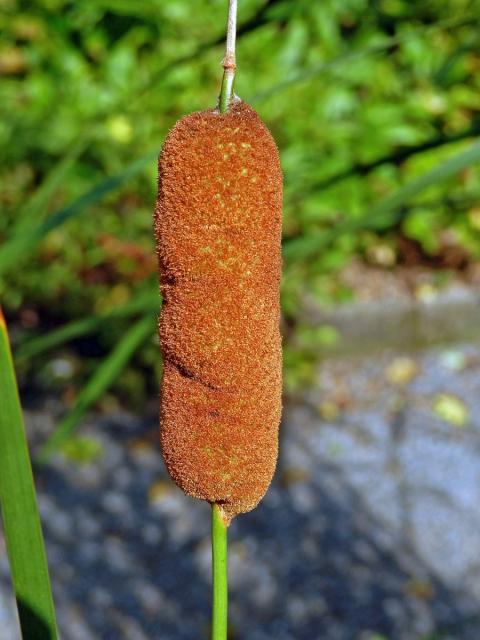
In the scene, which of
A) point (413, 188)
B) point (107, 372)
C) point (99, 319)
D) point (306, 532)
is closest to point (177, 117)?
point (306, 532)

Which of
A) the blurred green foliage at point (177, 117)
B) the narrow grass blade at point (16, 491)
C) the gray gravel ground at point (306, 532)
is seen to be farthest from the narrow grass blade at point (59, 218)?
the blurred green foliage at point (177, 117)

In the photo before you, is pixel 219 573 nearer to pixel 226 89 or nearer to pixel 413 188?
pixel 226 89

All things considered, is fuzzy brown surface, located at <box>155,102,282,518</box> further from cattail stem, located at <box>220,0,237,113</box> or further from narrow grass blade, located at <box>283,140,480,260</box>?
narrow grass blade, located at <box>283,140,480,260</box>

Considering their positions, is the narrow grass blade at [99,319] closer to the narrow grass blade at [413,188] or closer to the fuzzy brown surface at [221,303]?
the narrow grass blade at [413,188]

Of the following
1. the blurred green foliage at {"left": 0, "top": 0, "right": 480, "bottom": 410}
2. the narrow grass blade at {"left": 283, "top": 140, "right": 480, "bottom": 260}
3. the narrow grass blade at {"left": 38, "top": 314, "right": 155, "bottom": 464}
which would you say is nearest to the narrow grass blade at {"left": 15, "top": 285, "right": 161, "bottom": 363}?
the narrow grass blade at {"left": 38, "top": 314, "right": 155, "bottom": 464}

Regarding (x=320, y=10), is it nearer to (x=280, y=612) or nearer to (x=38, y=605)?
(x=280, y=612)

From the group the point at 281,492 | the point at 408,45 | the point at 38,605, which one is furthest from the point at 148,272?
the point at 38,605
